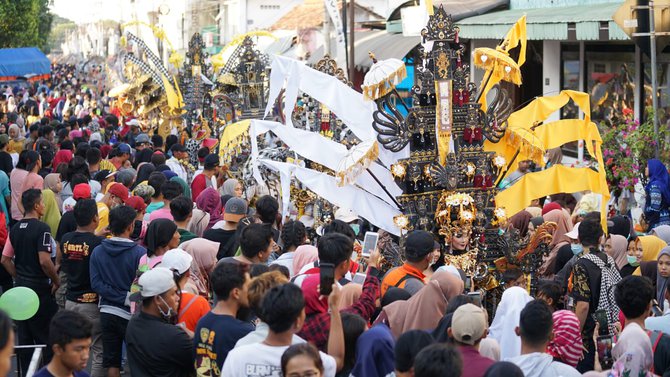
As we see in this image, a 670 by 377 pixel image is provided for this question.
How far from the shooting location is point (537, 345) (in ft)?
18.9

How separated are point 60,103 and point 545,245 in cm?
2595

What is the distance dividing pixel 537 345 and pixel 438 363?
1.06 metres

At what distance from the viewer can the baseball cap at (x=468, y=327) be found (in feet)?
18.6

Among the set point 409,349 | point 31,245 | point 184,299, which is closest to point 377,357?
point 409,349

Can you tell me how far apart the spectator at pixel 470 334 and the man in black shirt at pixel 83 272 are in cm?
387

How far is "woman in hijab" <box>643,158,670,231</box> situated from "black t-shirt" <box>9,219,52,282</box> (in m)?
6.54

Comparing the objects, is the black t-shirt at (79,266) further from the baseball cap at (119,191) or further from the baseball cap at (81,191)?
the baseball cap at (81,191)

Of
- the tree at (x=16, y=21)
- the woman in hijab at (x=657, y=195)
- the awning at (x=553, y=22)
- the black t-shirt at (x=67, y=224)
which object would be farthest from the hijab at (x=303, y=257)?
the tree at (x=16, y=21)

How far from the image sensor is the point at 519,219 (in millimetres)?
10805

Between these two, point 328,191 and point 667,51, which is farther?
point 667,51

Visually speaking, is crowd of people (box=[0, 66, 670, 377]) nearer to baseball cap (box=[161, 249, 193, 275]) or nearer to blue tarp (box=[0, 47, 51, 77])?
baseball cap (box=[161, 249, 193, 275])

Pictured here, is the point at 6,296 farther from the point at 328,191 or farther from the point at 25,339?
the point at 328,191

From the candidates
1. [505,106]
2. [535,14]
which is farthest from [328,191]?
[535,14]

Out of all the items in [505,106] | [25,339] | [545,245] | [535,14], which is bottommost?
[25,339]
